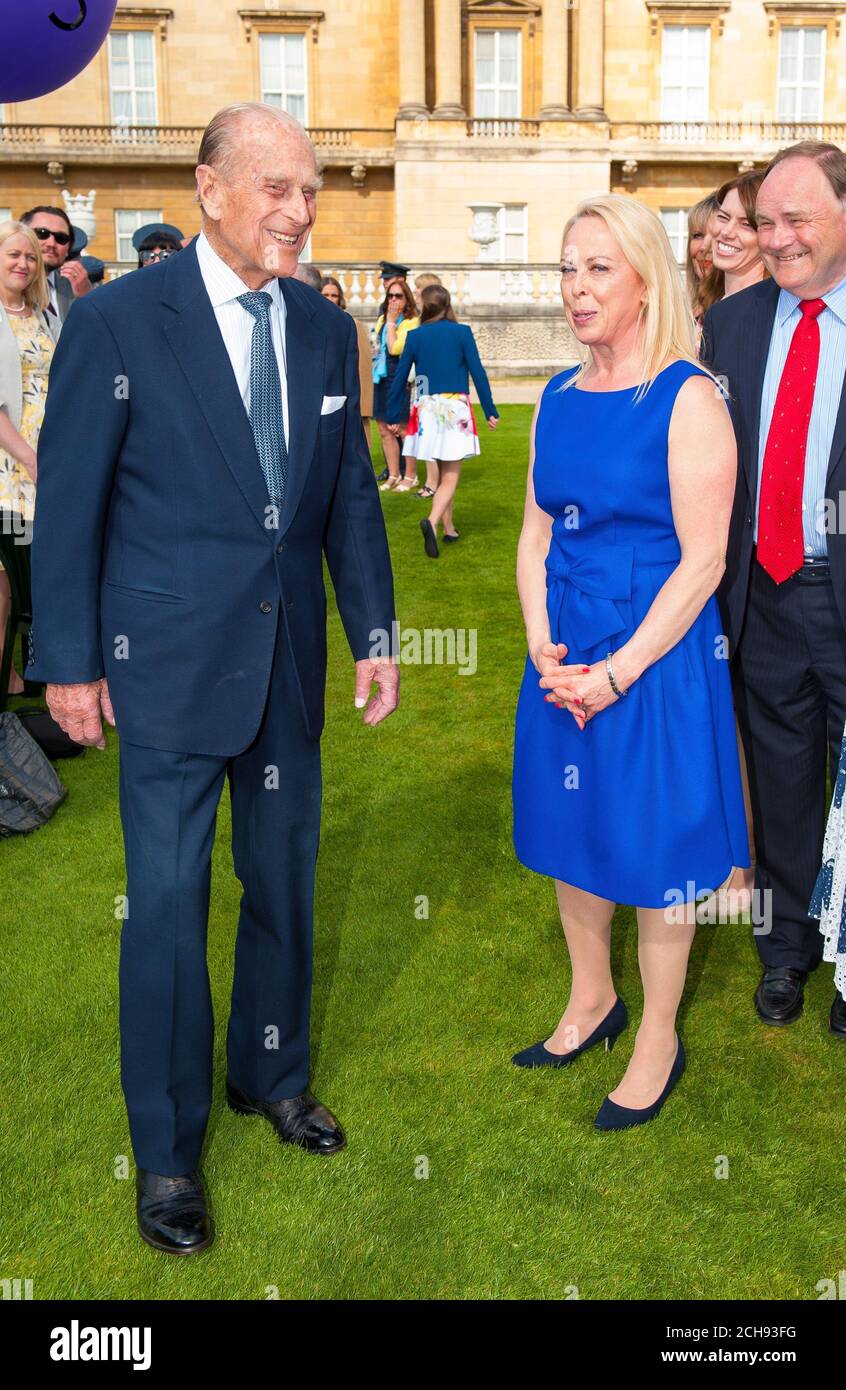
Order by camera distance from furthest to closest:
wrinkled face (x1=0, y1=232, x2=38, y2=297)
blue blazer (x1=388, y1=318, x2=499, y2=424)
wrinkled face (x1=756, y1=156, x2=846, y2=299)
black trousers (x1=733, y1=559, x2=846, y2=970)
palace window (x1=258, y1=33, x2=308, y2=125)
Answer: palace window (x1=258, y1=33, x2=308, y2=125)
blue blazer (x1=388, y1=318, x2=499, y2=424)
wrinkled face (x1=0, y1=232, x2=38, y2=297)
black trousers (x1=733, y1=559, x2=846, y2=970)
wrinkled face (x1=756, y1=156, x2=846, y2=299)

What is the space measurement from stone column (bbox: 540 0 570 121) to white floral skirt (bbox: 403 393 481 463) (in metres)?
25.5

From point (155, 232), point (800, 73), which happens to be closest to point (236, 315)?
point (155, 232)

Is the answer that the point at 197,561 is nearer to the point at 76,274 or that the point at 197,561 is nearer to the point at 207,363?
the point at 207,363

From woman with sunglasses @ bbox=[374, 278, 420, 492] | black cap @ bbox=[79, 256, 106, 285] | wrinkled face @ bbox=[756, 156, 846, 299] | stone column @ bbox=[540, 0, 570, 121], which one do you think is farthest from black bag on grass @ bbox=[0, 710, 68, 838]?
stone column @ bbox=[540, 0, 570, 121]

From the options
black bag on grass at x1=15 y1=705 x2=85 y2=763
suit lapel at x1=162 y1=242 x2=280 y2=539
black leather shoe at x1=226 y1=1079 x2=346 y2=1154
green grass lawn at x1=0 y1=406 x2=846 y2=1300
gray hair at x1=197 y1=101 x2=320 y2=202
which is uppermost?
gray hair at x1=197 y1=101 x2=320 y2=202

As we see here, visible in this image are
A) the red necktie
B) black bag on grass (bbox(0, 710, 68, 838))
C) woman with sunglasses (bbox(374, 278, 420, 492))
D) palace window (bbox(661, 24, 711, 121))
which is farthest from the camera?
palace window (bbox(661, 24, 711, 121))

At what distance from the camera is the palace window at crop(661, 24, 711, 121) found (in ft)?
114

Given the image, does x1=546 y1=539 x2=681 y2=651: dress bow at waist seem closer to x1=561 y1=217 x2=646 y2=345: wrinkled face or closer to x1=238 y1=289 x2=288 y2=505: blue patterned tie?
x1=561 y1=217 x2=646 y2=345: wrinkled face

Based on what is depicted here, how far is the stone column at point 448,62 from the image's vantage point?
33188 millimetres

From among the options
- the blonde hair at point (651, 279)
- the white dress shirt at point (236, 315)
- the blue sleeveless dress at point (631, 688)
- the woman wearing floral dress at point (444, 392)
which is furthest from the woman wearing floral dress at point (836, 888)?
the woman wearing floral dress at point (444, 392)

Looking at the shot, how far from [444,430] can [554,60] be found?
26.8 m

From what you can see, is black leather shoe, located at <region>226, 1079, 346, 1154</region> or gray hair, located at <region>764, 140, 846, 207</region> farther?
gray hair, located at <region>764, 140, 846, 207</region>

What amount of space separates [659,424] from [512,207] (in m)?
32.5
